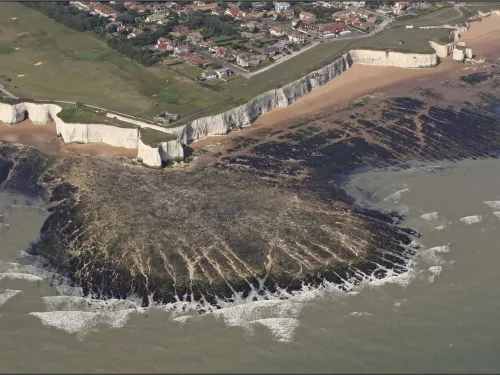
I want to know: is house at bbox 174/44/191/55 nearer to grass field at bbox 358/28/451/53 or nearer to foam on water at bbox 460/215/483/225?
grass field at bbox 358/28/451/53

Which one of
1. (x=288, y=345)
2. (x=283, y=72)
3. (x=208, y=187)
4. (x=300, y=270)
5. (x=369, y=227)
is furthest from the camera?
(x=283, y=72)

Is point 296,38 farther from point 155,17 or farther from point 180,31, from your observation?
point 155,17

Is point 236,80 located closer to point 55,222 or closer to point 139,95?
point 139,95

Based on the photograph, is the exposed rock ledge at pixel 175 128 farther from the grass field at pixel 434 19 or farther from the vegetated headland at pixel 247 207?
the grass field at pixel 434 19

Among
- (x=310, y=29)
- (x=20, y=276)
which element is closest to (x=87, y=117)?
(x=20, y=276)

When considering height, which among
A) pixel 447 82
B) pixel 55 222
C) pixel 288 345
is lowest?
pixel 288 345

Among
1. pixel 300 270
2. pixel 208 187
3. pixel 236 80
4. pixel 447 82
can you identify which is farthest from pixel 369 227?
pixel 447 82

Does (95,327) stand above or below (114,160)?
below

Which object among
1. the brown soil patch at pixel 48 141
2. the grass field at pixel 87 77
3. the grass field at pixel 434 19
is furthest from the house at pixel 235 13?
the brown soil patch at pixel 48 141
